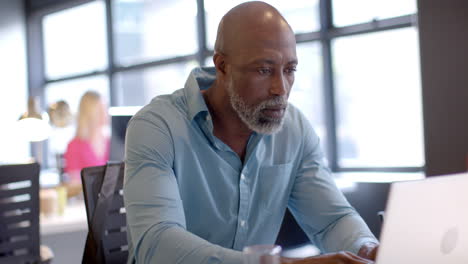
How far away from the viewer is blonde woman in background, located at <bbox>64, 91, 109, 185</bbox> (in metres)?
4.18

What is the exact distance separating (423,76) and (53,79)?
18.9 feet

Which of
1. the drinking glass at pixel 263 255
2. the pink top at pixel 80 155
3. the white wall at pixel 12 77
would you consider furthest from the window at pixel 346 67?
the drinking glass at pixel 263 255

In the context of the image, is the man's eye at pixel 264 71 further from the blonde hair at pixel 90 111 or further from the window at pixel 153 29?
the window at pixel 153 29

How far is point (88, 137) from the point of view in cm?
426

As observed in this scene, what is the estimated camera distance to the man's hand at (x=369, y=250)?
121cm

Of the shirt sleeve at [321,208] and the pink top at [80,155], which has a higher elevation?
the pink top at [80,155]

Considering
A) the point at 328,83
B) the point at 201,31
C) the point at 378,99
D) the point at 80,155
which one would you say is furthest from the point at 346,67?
the point at 80,155

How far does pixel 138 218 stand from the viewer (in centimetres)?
129

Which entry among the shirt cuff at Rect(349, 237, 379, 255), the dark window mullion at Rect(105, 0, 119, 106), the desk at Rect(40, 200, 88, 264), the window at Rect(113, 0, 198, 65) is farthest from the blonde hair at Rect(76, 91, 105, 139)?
the shirt cuff at Rect(349, 237, 379, 255)

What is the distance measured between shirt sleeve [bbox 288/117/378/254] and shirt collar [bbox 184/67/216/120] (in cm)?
32

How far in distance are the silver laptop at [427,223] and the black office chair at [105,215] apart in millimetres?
980

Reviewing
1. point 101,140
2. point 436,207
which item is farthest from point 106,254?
point 101,140

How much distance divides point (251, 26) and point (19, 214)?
1.68m

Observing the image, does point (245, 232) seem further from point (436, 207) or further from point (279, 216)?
point (436, 207)
